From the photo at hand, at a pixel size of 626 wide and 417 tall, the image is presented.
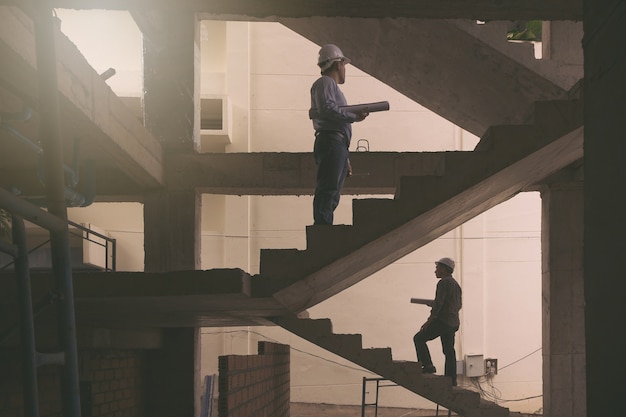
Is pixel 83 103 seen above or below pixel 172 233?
above

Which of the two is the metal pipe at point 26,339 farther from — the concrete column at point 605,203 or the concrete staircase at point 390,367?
the concrete staircase at point 390,367

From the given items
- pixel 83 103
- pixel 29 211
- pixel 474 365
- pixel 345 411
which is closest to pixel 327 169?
pixel 83 103

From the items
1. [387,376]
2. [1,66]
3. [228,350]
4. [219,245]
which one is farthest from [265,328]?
[1,66]

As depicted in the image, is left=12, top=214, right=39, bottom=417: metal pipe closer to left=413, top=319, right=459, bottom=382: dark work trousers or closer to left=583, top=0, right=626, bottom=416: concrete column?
left=583, top=0, right=626, bottom=416: concrete column

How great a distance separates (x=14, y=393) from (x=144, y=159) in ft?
9.82

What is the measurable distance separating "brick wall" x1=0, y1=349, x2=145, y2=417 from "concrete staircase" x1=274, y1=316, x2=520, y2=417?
5.59 ft

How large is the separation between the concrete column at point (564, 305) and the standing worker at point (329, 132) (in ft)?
12.8

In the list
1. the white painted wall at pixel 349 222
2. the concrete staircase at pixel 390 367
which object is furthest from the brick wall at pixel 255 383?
the white painted wall at pixel 349 222

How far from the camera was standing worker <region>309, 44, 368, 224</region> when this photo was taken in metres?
6.25

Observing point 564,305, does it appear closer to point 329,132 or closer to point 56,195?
point 329,132

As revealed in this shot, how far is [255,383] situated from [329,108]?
10.4 ft

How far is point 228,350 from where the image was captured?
1449 centimetres

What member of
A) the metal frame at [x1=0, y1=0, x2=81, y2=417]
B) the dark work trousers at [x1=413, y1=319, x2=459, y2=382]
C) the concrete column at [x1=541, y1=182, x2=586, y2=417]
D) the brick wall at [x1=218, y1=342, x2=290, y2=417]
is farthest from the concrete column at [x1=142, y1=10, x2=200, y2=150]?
the metal frame at [x1=0, y1=0, x2=81, y2=417]

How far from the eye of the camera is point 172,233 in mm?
9188
